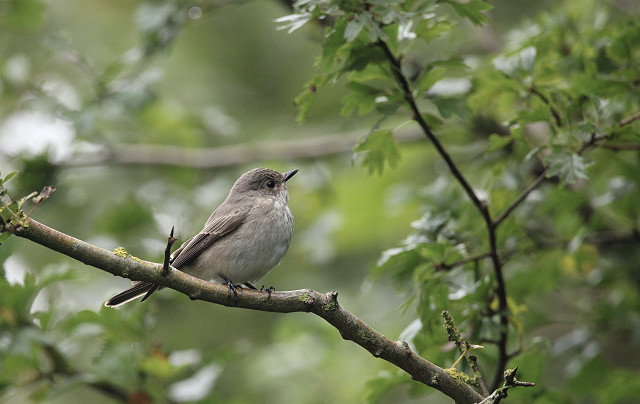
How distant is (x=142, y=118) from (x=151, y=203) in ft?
3.24

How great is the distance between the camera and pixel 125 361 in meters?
4.99

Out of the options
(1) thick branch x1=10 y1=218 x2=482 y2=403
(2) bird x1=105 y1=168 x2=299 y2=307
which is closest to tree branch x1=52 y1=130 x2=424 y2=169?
(2) bird x1=105 y1=168 x2=299 y2=307

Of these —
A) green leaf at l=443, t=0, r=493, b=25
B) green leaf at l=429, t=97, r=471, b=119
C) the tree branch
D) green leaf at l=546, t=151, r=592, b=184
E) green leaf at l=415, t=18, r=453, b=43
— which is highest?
the tree branch

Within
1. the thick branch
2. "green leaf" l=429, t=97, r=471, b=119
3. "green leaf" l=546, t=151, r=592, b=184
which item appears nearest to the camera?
the thick branch

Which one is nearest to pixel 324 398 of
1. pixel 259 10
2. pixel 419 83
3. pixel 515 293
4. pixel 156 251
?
pixel 156 251

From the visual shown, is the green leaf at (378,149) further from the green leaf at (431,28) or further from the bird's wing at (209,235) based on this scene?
the bird's wing at (209,235)

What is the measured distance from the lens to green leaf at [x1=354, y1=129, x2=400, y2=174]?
4068 mm

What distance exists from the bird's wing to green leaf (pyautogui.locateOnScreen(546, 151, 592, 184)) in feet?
7.10

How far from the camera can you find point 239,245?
476 centimetres

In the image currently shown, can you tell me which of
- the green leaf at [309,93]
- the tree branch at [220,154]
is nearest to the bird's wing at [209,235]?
the green leaf at [309,93]

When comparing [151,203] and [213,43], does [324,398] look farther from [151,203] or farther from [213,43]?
[213,43]

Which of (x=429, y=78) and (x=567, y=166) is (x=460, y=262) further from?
(x=429, y=78)

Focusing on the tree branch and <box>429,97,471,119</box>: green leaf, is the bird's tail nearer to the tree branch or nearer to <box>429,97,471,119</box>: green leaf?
<box>429,97,471,119</box>: green leaf

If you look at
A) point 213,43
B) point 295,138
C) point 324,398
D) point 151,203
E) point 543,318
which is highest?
point 213,43
